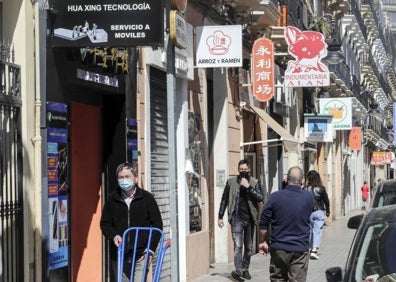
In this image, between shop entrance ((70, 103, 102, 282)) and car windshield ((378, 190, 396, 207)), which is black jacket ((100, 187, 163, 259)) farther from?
car windshield ((378, 190, 396, 207))

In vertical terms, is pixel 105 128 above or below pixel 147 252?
above

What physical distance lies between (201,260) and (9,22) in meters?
7.07

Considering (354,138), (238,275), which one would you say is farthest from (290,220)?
(354,138)

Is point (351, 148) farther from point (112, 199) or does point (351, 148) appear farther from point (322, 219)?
point (112, 199)

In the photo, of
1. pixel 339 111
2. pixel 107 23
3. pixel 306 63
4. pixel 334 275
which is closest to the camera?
pixel 334 275

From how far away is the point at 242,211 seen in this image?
1399 centimetres

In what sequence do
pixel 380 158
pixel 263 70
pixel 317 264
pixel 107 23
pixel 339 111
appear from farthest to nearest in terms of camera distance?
pixel 380 158 < pixel 339 111 < pixel 263 70 < pixel 317 264 < pixel 107 23

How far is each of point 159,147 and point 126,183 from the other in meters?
4.23

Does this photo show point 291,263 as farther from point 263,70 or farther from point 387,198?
point 263,70

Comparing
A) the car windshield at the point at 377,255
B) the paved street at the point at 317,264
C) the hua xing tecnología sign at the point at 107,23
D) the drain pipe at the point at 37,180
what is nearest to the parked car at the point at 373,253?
the car windshield at the point at 377,255

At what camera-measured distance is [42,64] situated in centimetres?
879

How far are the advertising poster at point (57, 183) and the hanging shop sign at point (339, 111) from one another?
22.4 metres

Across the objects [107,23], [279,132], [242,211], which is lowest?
[242,211]

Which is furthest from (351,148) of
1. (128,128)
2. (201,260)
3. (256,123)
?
(128,128)
